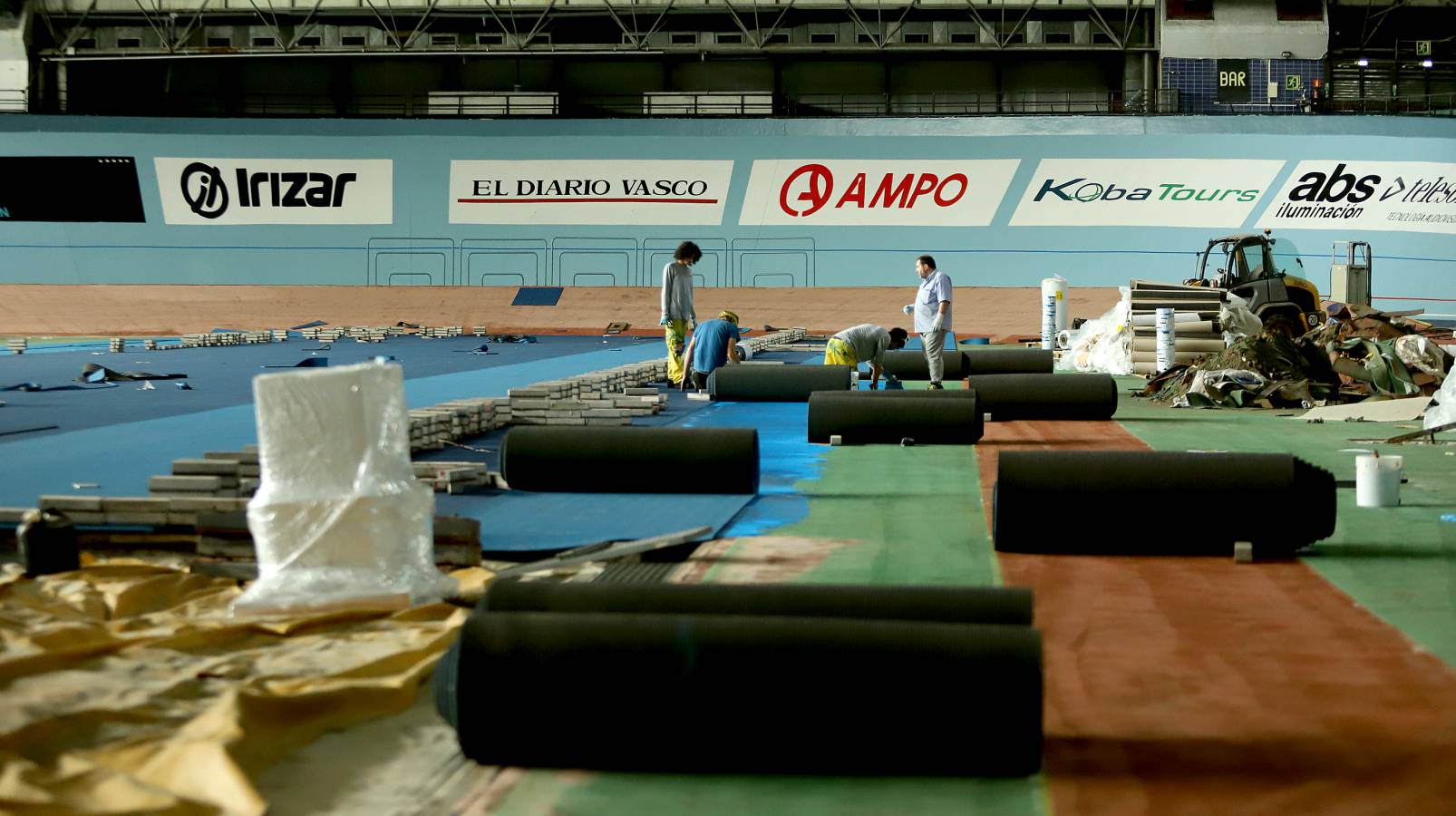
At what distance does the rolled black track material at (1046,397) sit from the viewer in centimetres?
1443

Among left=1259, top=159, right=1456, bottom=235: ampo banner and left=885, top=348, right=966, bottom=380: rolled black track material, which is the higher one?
left=1259, top=159, right=1456, bottom=235: ampo banner

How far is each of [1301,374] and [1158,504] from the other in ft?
34.4

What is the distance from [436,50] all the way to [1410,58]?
90.4ft

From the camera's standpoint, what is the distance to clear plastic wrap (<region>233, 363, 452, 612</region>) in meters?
5.71

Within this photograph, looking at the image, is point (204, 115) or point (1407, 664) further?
point (204, 115)

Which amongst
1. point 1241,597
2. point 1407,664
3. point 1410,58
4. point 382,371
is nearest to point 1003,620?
point 1407,664

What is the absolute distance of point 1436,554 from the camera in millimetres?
7234

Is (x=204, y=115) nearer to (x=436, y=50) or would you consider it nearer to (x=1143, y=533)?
(x=436, y=50)

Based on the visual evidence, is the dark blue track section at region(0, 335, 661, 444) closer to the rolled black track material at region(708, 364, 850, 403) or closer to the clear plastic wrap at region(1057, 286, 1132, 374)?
the rolled black track material at region(708, 364, 850, 403)

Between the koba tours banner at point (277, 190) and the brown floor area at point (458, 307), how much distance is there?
6.64ft

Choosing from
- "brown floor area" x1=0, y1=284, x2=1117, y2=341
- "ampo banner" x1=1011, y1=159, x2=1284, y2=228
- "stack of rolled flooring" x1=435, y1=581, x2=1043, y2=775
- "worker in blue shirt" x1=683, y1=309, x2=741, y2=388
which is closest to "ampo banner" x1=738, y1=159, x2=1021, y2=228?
"ampo banner" x1=1011, y1=159, x2=1284, y2=228

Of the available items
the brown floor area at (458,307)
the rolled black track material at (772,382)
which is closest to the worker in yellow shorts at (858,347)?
the rolled black track material at (772,382)

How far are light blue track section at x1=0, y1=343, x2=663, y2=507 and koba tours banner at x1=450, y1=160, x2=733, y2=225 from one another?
66.4 feet

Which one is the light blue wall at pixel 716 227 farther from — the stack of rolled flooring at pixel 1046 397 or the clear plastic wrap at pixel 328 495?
the clear plastic wrap at pixel 328 495
